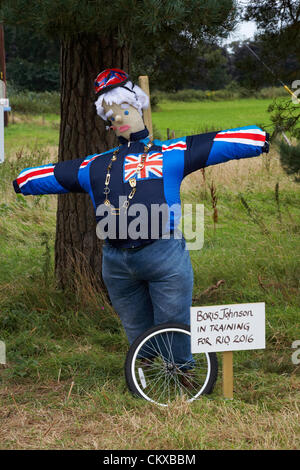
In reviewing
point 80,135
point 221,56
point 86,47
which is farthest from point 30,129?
point 86,47

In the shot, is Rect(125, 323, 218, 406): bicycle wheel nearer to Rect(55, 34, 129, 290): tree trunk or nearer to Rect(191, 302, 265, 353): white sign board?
Rect(191, 302, 265, 353): white sign board

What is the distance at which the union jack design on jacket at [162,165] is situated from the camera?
320 cm

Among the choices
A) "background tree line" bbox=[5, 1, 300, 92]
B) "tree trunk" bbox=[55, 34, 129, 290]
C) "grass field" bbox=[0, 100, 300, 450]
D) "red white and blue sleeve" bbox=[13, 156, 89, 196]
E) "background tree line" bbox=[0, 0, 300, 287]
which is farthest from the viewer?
"background tree line" bbox=[5, 1, 300, 92]

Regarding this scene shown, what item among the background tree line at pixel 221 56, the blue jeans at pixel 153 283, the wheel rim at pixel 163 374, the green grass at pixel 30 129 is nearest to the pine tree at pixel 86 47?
the background tree line at pixel 221 56

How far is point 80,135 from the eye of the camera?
484 centimetres

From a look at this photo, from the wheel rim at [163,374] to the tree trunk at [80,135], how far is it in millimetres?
1427

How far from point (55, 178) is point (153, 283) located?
2.47ft

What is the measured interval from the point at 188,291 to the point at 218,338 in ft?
0.95

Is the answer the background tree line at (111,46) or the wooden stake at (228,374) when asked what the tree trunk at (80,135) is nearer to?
the background tree line at (111,46)

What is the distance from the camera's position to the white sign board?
3.22 metres

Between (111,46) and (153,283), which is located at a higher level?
(111,46)

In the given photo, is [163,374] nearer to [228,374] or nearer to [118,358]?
[228,374]

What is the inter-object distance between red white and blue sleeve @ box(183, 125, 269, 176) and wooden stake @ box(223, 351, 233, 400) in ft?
3.13

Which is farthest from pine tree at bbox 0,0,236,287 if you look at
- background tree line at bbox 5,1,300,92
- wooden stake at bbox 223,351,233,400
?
wooden stake at bbox 223,351,233,400
